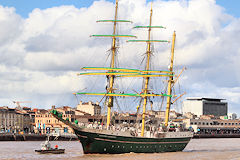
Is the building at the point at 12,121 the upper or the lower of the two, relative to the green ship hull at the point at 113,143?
upper

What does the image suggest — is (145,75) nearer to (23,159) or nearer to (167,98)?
(167,98)

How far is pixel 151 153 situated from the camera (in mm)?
77625

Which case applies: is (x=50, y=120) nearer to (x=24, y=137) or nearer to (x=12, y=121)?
(x=12, y=121)

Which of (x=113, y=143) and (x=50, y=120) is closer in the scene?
(x=113, y=143)

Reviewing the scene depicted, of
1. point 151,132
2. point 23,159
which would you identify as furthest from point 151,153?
point 23,159

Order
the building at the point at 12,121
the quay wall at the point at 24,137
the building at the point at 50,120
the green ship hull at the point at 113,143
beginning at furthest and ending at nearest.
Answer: the building at the point at 12,121 < the building at the point at 50,120 < the quay wall at the point at 24,137 < the green ship hull at the point at 113,143

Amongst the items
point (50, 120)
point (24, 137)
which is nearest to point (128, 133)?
point (24, 137)

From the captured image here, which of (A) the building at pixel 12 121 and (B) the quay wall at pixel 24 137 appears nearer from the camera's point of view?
(B) the quay wall at pixel 24 137

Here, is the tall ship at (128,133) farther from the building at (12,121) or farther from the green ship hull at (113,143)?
the building at (12,121)

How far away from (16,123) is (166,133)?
113041 mm

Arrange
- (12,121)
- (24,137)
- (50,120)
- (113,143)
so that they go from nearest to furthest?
(113,143) → (24,137) → (50,120) → (12,121)

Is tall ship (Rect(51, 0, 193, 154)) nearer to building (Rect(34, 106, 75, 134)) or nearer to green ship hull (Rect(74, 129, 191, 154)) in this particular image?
green ship hull (Rect(74, 129, 191, 154))

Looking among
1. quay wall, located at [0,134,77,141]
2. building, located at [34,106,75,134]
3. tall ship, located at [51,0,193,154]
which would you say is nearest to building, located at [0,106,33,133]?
building, located at [34,106,75,134]

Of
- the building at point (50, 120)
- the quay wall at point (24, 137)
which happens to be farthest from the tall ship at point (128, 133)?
the building at point (50, 120)
